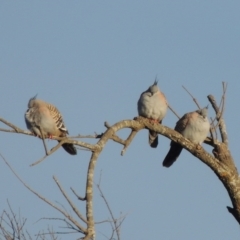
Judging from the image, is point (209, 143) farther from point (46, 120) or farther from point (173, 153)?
point (46, 120)

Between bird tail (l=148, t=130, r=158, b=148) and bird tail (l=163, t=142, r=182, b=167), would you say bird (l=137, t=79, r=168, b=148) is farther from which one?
bird tail (l=163, t=142, r=182, b=167)

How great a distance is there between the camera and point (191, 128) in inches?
333

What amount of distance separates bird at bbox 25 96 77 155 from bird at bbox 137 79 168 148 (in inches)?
37.3

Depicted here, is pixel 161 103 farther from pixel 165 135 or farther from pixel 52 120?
pixel 165 135

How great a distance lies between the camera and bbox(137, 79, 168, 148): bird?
8.83 metres

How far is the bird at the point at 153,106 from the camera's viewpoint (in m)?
8.83

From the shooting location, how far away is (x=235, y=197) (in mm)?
6570

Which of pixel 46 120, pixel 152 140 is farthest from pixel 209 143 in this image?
pixel 46 120

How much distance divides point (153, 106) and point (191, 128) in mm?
629

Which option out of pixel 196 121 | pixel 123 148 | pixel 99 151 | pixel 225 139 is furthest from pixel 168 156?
pixel 99 151

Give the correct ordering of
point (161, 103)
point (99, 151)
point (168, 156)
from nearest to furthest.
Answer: point (99, 151) < point (168, 156) < point (161, 103)

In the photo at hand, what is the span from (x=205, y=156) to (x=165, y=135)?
1.43 ft

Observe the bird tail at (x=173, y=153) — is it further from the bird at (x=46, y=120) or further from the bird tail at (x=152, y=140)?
Answer: the bird at (x=46, y=120)

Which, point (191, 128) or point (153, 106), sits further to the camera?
point (153, 106)
